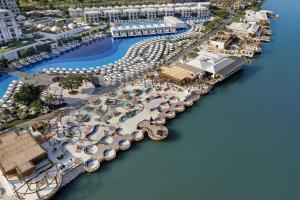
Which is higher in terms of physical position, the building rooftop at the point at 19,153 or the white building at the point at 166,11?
the white building at the point at 166,11

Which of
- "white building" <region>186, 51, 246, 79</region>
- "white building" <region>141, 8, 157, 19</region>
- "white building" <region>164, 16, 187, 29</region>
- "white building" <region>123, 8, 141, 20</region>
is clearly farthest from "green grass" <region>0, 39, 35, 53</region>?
"white building" <region>186, 51, 246, 79</region>

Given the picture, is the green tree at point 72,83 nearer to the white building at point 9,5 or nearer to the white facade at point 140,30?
the white facade at point 140,30

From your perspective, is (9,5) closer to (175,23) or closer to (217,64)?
(175,23)

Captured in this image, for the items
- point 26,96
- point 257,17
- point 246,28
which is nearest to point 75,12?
point 246,28

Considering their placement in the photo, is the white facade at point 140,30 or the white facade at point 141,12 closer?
the white facade at point 140,30

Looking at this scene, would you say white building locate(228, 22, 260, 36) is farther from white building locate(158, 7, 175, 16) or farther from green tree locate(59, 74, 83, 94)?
green tree locate(59, 74, 83, 94)

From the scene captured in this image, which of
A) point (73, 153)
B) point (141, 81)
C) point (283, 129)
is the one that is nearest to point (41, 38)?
point (141, 81)

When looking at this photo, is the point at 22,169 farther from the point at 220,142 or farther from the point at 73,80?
the point at 220,142

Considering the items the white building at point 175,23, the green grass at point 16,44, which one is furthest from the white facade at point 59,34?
the white building at point 175,23
